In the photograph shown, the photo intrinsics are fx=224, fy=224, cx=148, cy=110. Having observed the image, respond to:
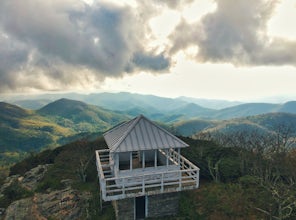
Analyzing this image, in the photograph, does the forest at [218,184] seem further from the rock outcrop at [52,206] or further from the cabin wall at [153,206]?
the cabin wall at [153,206]

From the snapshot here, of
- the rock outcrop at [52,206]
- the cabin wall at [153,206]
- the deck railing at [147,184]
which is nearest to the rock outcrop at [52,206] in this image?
the rock outcrop at [52,206]

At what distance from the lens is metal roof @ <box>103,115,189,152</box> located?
18211 mm

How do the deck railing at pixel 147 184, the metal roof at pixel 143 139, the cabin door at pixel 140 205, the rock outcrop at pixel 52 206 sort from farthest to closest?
1. the rock outcrop at pixel 52 206
2. the cabin door at pixel 140 205
3. the metal roof at pixel 143 139
4. the deck railing at pixel 147 184

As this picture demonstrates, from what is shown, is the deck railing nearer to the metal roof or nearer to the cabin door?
the cabin door

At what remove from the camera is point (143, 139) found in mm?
19078

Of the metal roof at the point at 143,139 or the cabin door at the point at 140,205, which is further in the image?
the cabin door at the point at 140,205

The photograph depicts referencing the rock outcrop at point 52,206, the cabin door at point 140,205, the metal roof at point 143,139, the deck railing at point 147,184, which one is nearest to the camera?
the deck railing at point 147,184

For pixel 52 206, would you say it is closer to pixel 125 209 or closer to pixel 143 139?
→ pixel 125 209

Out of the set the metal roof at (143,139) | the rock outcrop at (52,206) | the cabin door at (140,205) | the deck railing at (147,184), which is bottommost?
the rock outcrop at (52,206)

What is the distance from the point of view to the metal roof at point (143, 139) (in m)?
18.2

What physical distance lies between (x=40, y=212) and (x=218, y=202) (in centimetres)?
1721

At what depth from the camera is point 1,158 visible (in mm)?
195250

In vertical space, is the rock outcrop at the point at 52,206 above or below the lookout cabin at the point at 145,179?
below

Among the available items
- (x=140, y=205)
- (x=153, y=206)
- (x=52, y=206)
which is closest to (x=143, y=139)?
(x=153, y=206)
